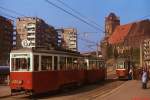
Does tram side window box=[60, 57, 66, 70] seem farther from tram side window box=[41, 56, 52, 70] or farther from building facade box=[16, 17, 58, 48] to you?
building facade box=[16, 17, 58, 48]

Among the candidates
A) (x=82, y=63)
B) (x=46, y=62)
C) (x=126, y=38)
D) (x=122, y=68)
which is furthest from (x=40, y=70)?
(x=126, y=38)

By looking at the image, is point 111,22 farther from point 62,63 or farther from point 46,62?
point 46,62

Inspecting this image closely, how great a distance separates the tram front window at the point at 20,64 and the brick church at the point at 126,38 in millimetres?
104835

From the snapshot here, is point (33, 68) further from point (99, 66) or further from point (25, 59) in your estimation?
point (99, 66)

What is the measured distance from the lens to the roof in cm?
15985

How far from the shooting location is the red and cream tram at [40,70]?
78.2 feet

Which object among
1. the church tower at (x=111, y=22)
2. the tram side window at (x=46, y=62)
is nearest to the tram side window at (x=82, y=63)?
the tram side window at (x=46, y=62)

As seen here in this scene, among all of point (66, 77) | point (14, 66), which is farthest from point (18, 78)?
point (66, 77)

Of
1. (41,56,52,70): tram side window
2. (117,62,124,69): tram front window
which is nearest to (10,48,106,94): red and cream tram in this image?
(41,56,52,70): tram side window

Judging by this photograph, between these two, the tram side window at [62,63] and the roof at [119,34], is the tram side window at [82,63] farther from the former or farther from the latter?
the roof at [119,34]

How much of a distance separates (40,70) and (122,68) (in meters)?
27.6

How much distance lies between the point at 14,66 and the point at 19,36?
1143 inches

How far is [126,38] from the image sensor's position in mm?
153750

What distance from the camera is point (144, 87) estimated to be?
30.9 meters
